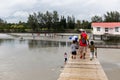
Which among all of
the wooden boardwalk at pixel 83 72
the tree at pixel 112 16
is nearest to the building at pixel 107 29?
the tree at pixel 112 16

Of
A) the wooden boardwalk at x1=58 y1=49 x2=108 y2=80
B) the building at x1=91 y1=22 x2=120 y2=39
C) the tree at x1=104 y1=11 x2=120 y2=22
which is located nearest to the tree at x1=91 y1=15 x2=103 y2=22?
the tree at x1=104 y1=11 x2=120 y2=22

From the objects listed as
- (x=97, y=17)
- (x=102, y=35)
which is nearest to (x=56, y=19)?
(x=97, y=17)

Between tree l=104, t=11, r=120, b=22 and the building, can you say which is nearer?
the building

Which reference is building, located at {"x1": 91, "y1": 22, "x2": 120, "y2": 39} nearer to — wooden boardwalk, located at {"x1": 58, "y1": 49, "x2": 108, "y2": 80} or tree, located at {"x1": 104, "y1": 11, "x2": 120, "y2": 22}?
tree, located at {"x1": 104, "y1": 11, "x2": 120, "y2": 22}

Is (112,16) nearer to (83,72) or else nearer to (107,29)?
(107,29)

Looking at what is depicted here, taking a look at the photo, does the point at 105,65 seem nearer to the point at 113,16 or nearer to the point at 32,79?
the point at 32,79

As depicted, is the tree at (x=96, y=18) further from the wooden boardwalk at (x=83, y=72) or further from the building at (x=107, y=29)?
the wooden boardwalk at (x=83, y=72)

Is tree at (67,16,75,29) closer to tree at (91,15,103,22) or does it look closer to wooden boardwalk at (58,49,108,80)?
tree at (91,15,103,22)

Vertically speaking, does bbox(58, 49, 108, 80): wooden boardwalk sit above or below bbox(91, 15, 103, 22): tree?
below

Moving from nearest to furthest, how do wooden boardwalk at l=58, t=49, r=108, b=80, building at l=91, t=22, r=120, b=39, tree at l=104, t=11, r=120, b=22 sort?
wooden boardwalk at l=58, t=49, r=108, b=80 → building at l=91, t=22, r=120, b=39 → tree at l=104, t=11, r=120, b=22

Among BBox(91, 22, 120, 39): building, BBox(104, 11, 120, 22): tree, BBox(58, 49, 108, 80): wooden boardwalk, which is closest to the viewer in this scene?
BBox(58, 49, 108, 80): wooden boardwalk

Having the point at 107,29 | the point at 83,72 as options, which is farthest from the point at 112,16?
the point at 83,72

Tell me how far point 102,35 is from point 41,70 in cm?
4821

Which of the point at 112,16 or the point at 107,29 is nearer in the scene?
the point at 107,29
